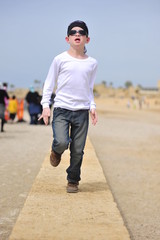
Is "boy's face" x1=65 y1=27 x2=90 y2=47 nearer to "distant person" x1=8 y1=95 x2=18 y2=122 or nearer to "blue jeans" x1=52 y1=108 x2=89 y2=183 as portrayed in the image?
"blue jeans" x1=52 y1=108 x2=89 y2=183

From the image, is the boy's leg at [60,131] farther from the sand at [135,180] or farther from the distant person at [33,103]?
the distant person at [33,103]

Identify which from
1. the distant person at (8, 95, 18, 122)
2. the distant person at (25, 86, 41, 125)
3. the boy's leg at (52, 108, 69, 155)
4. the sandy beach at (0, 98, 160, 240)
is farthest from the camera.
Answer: the distant person at (8, 95, 18, 122)

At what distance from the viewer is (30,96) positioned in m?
20.8

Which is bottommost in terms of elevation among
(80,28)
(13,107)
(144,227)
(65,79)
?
(13,107)

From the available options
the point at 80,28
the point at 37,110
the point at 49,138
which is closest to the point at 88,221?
the point at 80,28

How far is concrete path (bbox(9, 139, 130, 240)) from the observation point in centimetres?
405

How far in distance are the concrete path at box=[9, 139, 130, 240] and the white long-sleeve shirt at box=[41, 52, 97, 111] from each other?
1.03m

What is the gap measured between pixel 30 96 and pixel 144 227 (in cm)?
1597

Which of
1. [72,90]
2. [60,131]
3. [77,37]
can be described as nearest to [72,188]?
[60,131]

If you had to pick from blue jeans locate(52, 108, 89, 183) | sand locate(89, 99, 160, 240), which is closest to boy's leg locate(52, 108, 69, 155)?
blue jeans locate(52, 108, 89, 183)

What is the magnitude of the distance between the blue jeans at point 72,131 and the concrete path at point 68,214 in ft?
1.50

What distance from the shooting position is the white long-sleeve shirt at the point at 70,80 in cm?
528

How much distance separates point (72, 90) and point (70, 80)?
11 centimetres

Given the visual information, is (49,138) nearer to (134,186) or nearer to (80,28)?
(134,186)
